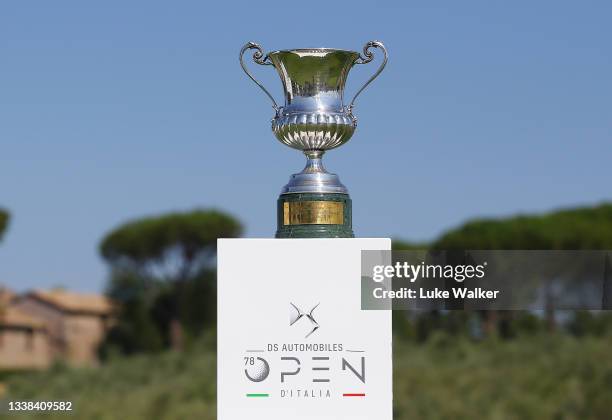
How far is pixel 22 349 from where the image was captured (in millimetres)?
26125

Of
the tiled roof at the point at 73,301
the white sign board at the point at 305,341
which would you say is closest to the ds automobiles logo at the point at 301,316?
the white sign board at the point at 305,341

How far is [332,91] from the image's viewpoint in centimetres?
542

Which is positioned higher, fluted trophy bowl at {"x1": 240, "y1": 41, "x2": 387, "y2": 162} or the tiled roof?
the tiled roof

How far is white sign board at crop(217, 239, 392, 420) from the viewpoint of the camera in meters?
5.08

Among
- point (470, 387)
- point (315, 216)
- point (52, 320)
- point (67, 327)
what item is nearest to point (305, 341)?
point (315, 216)

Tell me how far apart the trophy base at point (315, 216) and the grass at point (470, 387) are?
9013mm

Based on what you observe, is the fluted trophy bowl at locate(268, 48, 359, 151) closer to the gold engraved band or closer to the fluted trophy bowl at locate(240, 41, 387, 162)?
the fluted trophy bowl at locate(240, 41, 387, 162)

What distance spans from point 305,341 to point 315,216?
65 cm

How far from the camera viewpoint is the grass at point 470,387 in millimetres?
13805

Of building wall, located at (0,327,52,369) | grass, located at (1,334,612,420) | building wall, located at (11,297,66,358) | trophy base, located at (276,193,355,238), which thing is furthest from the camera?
building wall, located at (11,297,66,358)

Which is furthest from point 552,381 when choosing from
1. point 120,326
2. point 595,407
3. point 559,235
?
point 120,326

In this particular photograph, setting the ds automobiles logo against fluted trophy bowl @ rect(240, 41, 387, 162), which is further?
fluted trophy bowl @ rect(240, 41, 387, 162)

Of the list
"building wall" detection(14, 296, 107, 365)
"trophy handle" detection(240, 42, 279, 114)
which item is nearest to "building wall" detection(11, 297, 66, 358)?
"building wall" detection(14, 296, 107, 365)

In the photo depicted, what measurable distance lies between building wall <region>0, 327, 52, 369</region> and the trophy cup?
68.6 ft
